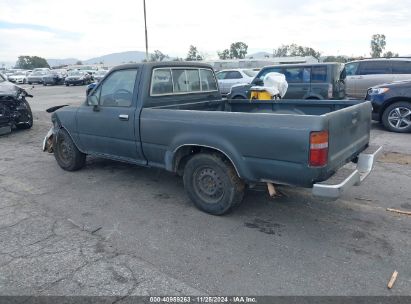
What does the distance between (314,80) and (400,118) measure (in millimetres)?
2475

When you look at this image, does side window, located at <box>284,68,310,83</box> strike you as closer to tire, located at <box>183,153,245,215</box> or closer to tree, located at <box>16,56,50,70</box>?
tire, located at <box>183,153,245,215</box>

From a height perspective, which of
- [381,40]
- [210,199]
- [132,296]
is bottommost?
[132,296]

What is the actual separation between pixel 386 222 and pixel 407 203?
2.37 feet

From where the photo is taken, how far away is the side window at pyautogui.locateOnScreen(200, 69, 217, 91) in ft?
17.8

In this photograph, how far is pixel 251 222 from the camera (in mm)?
3932

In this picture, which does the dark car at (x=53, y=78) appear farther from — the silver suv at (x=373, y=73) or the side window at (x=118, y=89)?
the side window at (x=118, y=89)

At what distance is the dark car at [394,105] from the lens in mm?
8289

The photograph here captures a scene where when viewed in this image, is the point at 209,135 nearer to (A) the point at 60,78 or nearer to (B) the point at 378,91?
(B) the point at 378,91

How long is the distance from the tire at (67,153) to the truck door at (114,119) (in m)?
0.41

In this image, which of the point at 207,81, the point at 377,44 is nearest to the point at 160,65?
the point at 207,81

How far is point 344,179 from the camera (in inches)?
130

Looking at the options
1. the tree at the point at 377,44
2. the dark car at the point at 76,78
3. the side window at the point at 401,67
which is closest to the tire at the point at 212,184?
the side window at the point at 401,67

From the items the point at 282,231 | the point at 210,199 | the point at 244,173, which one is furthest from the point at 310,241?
the point at 210,199

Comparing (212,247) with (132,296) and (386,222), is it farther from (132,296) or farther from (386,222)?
(386,222)
